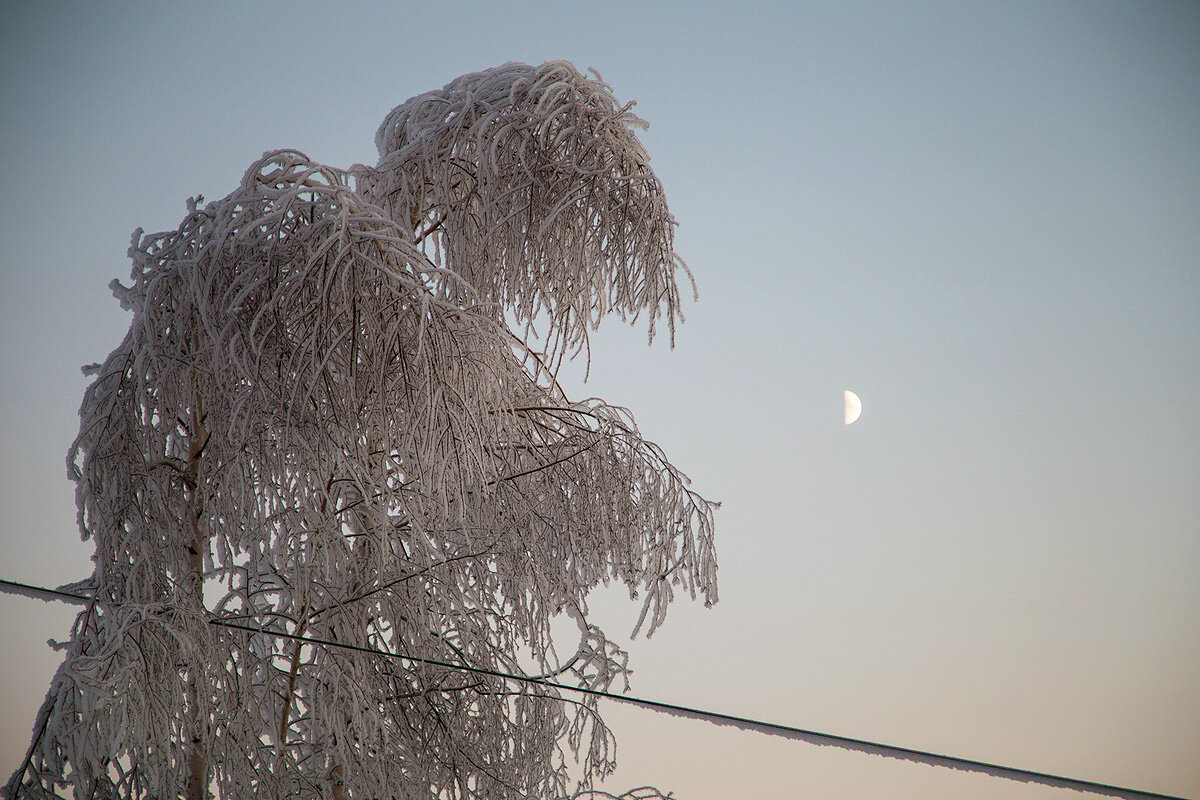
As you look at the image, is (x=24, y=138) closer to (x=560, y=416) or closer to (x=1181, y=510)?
(x=560, y=416)

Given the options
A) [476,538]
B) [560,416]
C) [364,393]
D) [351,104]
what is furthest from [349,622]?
[351,104]

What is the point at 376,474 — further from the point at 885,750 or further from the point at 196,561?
the point at 885,750

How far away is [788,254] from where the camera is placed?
768 centimetres

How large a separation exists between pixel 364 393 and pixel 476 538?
0.51 meters

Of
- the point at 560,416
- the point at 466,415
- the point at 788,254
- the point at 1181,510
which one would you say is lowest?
the point at 466,415

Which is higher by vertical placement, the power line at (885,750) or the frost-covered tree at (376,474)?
the frost-covered tree at (376,474)

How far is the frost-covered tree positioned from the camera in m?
1.67

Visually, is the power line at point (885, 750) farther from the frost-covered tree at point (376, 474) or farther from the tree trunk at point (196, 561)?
the tree trunk at point (196, 561)

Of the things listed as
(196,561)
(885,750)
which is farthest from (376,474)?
(885,750)

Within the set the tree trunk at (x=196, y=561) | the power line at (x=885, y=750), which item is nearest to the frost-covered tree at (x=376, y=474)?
the tree trunk at (x=196, y=561)

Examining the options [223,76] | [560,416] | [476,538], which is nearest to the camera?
[476,538]

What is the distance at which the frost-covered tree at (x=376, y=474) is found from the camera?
65.9 inches

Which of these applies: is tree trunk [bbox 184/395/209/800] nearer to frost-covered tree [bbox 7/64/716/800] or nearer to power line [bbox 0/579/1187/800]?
frost-covered tree [bbox 7/64/716/800]

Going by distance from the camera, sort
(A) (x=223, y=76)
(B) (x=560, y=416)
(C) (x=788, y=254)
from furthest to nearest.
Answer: (C) (x=788, y=254)
(A) (x=223, y=76)
(B) (x=560, y=416)
